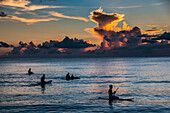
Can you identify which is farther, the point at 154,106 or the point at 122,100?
the point at 122,100

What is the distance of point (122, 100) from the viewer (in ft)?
116

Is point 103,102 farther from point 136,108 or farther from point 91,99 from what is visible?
point 136,108

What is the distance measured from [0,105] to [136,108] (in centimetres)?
2117

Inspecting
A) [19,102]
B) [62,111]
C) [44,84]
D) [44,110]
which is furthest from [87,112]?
[44,84]

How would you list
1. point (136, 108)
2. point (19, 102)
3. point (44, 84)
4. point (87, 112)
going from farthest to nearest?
point (44, 84) → point (19, 102) → point (136, 108) → point (87, 112)

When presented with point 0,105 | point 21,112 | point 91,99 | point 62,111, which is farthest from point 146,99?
point 0,105

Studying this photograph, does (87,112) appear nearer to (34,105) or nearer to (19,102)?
(34,105)

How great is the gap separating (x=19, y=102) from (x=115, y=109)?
1606cm

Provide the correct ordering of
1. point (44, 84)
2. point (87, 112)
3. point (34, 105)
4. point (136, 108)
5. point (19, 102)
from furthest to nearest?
point (44, 84), point (19, 102), point (34, 105), point (136, 108), point (87, 112)

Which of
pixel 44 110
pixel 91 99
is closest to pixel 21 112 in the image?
pixel 44 110

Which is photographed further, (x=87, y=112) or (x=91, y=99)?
(x=91, y=99)

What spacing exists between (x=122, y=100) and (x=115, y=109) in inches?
232

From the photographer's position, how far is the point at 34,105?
32.2 meters

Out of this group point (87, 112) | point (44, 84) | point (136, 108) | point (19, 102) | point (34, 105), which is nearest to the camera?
point (87, 112)
